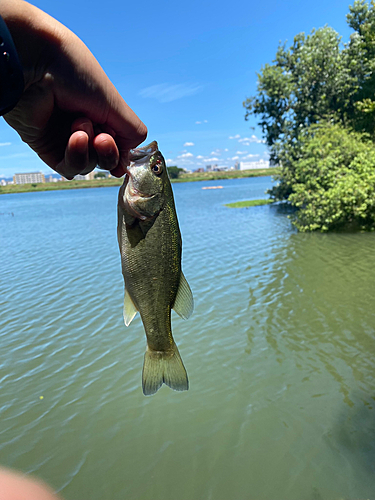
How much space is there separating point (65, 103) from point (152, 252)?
118 cm

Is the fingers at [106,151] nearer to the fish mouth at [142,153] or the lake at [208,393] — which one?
the fish mouth at [142,153]

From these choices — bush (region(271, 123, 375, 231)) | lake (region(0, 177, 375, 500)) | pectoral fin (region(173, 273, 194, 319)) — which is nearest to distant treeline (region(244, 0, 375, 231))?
bush (region(271, 123, 375, 231))

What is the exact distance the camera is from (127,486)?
16.7ft

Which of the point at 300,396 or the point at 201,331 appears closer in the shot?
the point at 300,396

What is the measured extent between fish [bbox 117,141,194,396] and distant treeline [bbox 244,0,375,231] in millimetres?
18458

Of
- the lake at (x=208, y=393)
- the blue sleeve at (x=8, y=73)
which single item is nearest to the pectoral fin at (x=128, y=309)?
the blue sleeve at (x=8, y=73)

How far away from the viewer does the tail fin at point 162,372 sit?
9.09 ft

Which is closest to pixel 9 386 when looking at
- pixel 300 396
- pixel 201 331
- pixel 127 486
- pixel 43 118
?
pixel 127 486

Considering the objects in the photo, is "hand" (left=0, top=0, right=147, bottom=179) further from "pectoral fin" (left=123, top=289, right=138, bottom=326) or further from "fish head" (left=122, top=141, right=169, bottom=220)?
"pectoral fin" (left=123, top=289, right=138, bottom=326)

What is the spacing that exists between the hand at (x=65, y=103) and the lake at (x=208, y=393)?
449 cm

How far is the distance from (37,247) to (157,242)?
A: 20.9 metres

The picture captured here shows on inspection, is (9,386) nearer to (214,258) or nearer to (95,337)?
(95,337)

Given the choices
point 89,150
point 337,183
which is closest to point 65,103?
point 89,150

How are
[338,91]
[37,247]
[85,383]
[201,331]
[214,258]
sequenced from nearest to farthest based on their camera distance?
[85,383] < [201,331] < [214,258] < [37,247] < [338,91]
